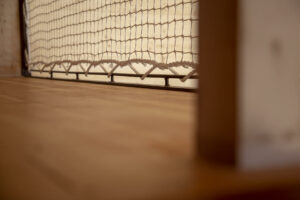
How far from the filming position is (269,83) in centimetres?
41

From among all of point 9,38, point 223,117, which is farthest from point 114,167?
point 9,38

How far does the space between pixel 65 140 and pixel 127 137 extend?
86 mm

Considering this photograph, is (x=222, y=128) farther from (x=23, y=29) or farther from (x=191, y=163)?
(x=23, y=29)

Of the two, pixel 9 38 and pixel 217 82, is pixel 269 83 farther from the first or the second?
pixel 9 38

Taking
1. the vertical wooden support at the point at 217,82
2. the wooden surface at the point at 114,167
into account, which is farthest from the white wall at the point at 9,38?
the vertical wooden support at the point at 217,82

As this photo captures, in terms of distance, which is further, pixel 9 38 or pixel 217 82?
pixel 9 38

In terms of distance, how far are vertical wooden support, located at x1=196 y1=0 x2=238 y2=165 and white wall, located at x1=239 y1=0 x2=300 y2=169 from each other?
11 mm

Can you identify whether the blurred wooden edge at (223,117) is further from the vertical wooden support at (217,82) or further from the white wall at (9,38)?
the white wall at (9,38)

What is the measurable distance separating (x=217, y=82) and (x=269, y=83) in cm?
5

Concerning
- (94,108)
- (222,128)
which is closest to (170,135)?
(222,128)

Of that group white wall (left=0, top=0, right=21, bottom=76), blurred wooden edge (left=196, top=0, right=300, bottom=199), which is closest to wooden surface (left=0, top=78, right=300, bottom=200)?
blurred wooden edge (left=196, top=0, right=300, bottom=199)

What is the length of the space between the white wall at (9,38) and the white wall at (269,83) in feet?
11.6

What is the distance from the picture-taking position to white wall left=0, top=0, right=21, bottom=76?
3.61 m

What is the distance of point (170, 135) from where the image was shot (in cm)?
58
